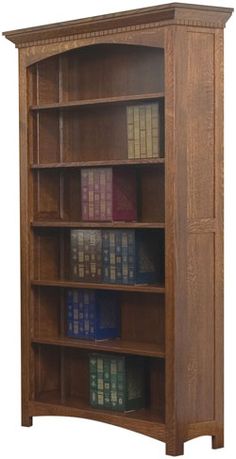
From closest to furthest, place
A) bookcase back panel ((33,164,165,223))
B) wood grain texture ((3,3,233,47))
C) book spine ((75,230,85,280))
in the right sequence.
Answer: wood grain texture ((3,3,233,47))
bookcase back panel ((33,164,165,223))
book spine ((75,230,85,280))

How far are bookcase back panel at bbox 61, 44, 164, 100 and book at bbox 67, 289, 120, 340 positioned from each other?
1.24m

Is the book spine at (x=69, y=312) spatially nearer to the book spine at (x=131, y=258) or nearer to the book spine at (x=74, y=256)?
the book spine at (x=74, y=256)

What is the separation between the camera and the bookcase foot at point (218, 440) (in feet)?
20.5

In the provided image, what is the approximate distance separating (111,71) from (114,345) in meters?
1.67

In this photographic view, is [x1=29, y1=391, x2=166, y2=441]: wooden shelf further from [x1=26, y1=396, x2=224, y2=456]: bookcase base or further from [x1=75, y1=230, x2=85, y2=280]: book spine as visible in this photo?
[x1=75, y1=230, x2=85, y2=280]: book spine

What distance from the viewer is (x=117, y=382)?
6484mm

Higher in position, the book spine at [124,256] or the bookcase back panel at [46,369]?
the book spine at [124,256]

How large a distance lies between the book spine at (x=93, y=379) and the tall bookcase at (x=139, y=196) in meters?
0.08

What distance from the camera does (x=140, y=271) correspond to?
249 inches

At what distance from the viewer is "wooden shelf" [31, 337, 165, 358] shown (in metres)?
6.16

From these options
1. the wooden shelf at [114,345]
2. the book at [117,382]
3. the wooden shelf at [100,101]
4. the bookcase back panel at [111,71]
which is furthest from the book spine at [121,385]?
the bookcase back panel at [111,71]

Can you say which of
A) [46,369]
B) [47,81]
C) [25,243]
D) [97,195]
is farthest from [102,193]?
[46,369]

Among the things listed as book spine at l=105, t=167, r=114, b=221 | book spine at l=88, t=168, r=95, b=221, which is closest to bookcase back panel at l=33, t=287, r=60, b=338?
book spine at l=88, t=168, r=95, b=221

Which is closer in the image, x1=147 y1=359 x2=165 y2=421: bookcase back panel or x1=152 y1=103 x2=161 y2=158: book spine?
x1=152 y1=103 x2=161 y2=158: book spine
